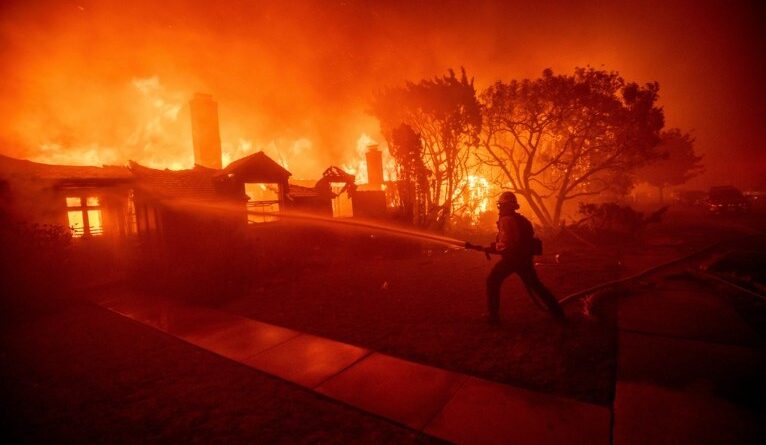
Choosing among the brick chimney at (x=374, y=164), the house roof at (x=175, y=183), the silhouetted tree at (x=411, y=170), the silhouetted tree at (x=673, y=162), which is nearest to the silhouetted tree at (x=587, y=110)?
the silhouetted tree at (x=411, y=170)

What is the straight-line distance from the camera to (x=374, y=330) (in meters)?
5.99

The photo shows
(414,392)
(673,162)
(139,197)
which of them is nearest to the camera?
(414,392)

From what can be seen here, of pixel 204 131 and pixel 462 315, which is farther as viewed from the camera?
pixel 204 131

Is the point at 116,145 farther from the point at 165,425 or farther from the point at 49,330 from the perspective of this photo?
the point at 165,425

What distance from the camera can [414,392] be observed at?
3.96 metres

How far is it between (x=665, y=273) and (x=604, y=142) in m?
13.7

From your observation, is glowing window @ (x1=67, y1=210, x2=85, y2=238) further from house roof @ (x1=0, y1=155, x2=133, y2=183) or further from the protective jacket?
the protective jacket

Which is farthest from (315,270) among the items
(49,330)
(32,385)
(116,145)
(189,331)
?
(116,145)

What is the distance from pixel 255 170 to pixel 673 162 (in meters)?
52.2

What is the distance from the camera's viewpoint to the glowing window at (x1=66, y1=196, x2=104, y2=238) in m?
13.9

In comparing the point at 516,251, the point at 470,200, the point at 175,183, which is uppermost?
the point at 175,183

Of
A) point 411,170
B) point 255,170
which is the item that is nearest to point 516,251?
point 411,170

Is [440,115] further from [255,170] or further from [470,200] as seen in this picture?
[255,170]

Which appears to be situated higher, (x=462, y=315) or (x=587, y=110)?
(x=587, y=110)
